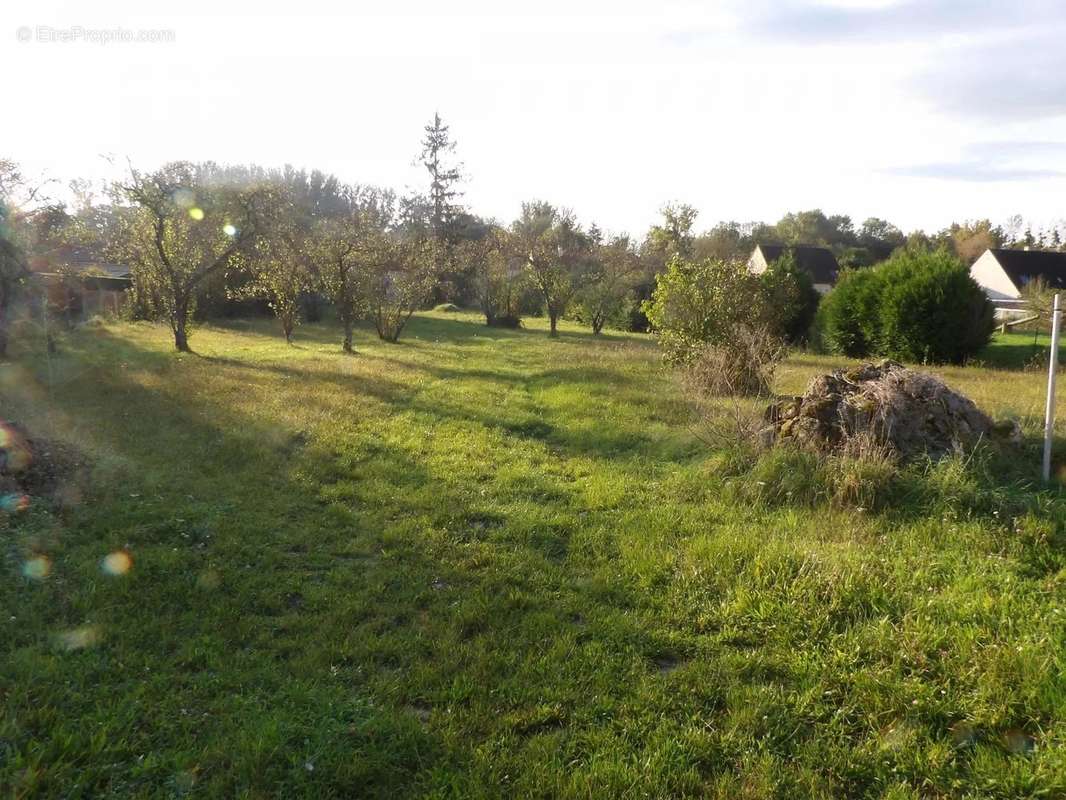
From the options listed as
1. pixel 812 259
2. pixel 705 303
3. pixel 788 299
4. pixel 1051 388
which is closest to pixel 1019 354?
pixel 788 299

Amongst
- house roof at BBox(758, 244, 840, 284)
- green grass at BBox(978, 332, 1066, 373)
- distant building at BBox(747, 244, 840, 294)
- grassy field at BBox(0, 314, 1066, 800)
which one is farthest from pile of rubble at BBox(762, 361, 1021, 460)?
house roof at BBox(758, 244, 840, 284)

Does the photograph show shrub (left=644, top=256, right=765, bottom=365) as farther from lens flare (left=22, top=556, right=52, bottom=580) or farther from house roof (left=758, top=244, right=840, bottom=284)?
house roof (left=758, top=244, right=840, bottom=284)

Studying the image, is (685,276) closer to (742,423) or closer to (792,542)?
(742,423)

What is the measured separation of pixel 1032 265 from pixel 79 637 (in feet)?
163

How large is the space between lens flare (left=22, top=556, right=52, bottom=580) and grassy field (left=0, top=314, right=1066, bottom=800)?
2 centimetres

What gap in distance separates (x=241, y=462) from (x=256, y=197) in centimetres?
1251

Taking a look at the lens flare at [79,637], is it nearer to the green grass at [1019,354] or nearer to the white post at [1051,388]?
the white post at [1051,388]

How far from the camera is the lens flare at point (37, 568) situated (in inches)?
163

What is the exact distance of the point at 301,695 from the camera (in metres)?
3.10

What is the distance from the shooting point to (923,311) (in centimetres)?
1688

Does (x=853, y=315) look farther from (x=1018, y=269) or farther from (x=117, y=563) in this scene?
(x=1018, y=269)

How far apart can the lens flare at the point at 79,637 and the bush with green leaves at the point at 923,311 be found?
716 inches

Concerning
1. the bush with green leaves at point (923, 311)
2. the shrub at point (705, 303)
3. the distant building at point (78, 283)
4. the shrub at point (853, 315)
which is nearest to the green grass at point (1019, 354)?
the bush with green leaves at point (923, 311)

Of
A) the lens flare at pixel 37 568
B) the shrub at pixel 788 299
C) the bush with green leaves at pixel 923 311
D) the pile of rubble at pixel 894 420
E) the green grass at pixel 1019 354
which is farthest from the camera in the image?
the bush with green leaves at pixel 923 311
